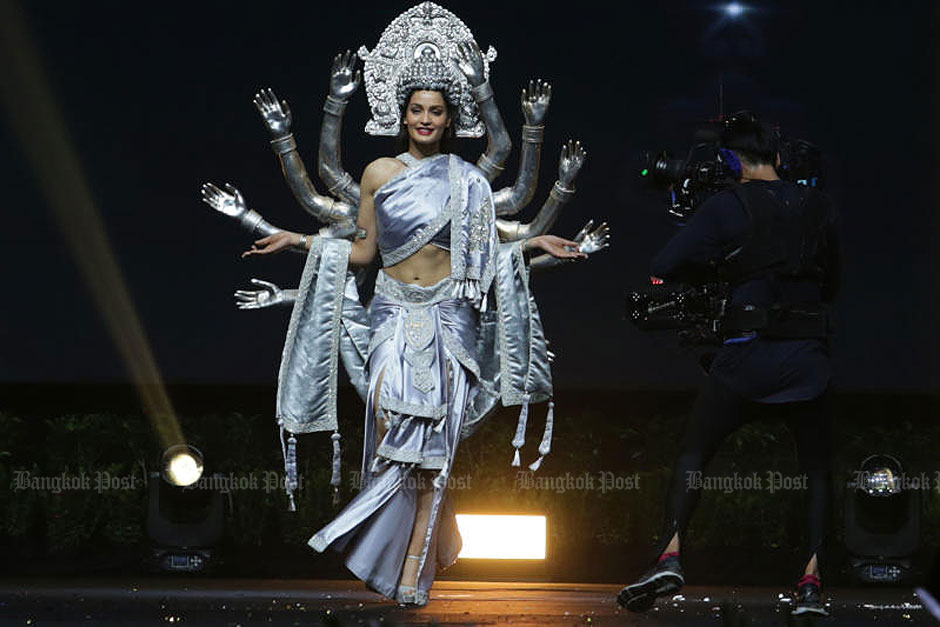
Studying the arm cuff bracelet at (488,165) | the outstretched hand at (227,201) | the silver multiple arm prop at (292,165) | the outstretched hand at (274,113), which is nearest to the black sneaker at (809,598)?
the arm cuff bracelet at (488,165)

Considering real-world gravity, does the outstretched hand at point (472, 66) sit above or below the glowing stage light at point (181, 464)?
above

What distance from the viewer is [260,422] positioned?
220 inches

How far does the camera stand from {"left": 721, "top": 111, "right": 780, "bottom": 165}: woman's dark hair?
13.6 ft

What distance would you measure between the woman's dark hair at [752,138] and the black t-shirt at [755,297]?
0.09 m

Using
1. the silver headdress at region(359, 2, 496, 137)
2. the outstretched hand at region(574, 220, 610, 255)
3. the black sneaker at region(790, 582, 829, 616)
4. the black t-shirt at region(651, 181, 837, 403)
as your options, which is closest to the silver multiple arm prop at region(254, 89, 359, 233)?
the silver headdress at region(359, 2, 496, 137)

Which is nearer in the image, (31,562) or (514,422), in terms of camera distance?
(31,562)

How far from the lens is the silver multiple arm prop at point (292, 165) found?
4.72m

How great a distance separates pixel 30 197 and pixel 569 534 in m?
2.60

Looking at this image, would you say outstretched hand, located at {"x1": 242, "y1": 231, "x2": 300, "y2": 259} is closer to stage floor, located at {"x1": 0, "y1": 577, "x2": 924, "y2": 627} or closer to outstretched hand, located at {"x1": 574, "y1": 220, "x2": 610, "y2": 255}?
outstretched hand, located at {"x1": 574, "y1": 220, "x2": 610, "y2": 255}

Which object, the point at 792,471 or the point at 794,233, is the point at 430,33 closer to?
the point at 794,233

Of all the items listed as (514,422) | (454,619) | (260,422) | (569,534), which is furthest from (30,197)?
(454,619)

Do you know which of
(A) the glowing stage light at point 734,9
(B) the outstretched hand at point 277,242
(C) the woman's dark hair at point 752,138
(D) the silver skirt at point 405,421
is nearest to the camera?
(C) the woman's dark hair at point 752,138
